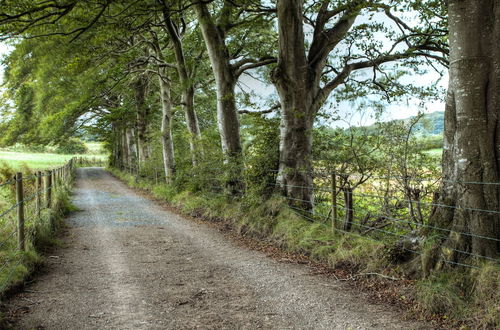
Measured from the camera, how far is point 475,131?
512 cm

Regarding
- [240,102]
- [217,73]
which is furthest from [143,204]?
[217,73]

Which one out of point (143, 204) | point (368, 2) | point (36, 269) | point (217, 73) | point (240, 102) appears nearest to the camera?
point (36, 269)

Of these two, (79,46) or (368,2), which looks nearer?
(368,2)

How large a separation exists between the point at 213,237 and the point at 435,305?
5638mm

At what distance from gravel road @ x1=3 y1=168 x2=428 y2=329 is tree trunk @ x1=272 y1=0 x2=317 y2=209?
6.77ft

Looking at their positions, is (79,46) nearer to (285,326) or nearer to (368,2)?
(368,2)

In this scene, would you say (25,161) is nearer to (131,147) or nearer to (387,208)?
(131,147)

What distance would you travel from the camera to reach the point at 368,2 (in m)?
8.20

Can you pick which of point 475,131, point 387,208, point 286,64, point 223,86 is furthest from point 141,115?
point 475,131

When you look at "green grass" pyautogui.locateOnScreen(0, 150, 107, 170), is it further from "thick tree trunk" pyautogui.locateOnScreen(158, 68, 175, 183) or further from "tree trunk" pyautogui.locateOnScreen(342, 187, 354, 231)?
"tree trunk" pyautogui.locateOnScreen(342, 187, 354, 231)

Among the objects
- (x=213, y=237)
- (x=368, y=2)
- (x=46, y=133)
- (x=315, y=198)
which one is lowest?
Answer: (x=213, y=237)

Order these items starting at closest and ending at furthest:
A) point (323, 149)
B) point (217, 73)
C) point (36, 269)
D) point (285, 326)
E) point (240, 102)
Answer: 1. point (285, 326)
2. point (36, 269)
3. point (323, 149)
4. point (217, 73)
5. point (240, 102)

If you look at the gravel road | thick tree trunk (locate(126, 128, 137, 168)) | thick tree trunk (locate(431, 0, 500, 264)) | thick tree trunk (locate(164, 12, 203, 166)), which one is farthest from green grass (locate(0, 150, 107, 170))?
thick tree trunk (locate(431, 0, 500, 264))

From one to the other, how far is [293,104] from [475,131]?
15.4 ft
